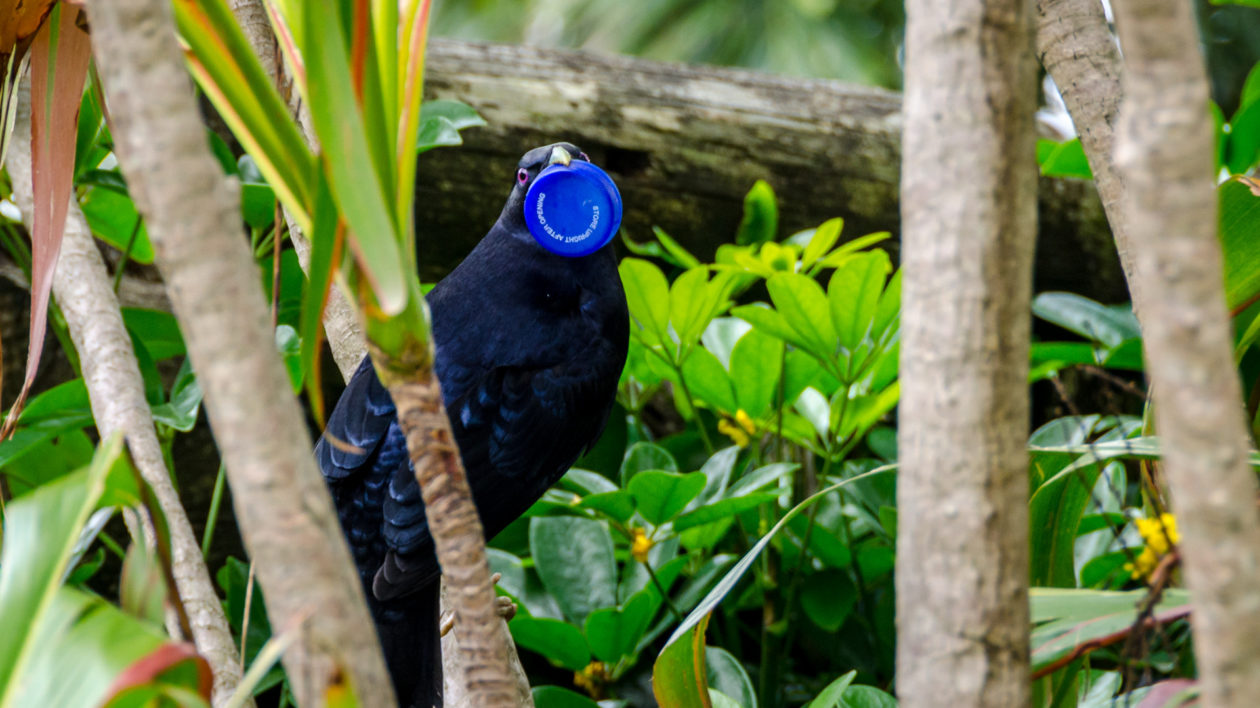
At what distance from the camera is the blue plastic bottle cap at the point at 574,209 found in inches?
35.5

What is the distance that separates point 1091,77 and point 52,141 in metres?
0.88

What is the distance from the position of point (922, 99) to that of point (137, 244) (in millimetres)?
1335

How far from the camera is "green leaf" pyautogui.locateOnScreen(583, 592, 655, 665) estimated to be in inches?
48.3

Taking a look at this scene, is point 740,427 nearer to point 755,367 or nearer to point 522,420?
point 755,367

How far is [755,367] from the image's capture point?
1.44 metres

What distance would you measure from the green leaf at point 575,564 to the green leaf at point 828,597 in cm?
29

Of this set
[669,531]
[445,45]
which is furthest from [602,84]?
[669,531]

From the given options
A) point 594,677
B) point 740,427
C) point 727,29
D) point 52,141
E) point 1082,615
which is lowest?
point 594,677

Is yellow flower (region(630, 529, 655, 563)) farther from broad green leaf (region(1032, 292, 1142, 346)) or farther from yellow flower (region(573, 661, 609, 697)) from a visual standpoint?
broad green leaf (region(1032, 292, 1142, 346))

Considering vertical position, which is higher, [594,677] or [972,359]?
[972,359]

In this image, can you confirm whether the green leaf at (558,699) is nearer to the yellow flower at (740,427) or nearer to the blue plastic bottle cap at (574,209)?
the yellow flower at (740,427)

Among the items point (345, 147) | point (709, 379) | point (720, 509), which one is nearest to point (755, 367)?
point (709, 379)

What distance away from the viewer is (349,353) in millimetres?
1143

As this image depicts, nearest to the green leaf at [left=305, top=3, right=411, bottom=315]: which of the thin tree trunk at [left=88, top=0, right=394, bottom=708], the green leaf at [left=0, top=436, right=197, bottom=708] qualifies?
the thin tree trunk at [left=88, top=0, right=394, bottom=708]
